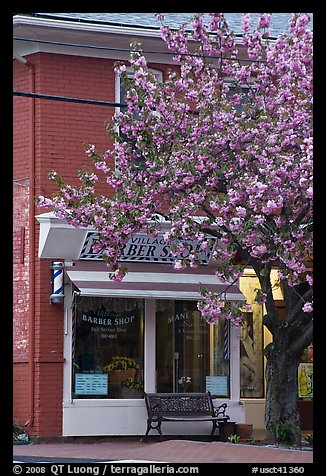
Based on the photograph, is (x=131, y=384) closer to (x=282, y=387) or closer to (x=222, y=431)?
(x=222, y=431)

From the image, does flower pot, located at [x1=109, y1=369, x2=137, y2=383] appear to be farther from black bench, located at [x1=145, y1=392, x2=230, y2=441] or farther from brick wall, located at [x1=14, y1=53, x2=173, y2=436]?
brick wall, located at [x1=14, y1=53, x2=173, y2=436]

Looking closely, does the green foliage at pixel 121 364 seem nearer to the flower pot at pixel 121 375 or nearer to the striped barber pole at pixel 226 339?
the flower pot at pixel 121 375

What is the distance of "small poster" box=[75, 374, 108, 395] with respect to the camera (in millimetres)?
18688

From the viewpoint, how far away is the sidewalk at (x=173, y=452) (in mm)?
15047

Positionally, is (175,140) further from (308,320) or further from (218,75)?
(308,320)

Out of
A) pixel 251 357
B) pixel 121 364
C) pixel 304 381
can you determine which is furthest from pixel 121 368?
pixel 304 381

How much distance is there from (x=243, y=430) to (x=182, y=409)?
4.26 ft

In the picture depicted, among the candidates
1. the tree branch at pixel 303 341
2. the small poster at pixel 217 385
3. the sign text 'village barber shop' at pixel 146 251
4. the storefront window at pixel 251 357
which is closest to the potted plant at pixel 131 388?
the small poster at pixel 217 385

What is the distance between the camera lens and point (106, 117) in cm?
1923

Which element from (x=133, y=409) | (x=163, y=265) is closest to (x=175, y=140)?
(x=163, y=265)

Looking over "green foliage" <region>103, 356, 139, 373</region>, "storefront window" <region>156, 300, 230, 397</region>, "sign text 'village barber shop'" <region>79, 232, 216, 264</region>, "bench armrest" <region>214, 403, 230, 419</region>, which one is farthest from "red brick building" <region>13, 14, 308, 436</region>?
"bench armrest" <region>214, 403, 230, 419</region>

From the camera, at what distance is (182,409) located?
62.3ft

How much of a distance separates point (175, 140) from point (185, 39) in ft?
5.54

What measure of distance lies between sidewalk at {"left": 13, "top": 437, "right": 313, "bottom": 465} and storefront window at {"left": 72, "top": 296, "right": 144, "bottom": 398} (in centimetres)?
121
